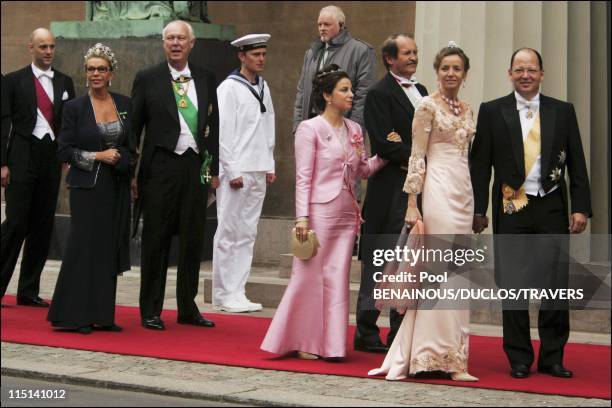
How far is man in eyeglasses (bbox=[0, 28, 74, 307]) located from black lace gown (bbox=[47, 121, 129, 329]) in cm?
139

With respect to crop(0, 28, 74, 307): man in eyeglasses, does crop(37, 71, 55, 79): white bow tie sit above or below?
above

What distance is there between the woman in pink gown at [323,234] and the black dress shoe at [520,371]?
1.08 m

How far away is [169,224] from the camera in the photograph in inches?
435

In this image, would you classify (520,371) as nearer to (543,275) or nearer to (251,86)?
(543,275)

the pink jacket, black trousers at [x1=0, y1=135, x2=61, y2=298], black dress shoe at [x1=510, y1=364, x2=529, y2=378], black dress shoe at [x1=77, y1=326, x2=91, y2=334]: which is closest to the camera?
black dress shoe at [x1=510, y1=364, x2=529, y2=378]

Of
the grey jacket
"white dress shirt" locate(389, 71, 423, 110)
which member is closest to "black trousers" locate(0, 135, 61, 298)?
the grey jacket

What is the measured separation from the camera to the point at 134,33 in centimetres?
1538

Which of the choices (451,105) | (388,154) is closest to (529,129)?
(451,105)

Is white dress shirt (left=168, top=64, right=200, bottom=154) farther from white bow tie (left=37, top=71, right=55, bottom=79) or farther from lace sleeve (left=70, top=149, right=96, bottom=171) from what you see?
white bow tie (left=37, top=71, right=55, bottom=79)

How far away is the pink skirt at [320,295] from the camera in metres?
9.25

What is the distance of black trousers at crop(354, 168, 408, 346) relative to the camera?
A: 9578 mm

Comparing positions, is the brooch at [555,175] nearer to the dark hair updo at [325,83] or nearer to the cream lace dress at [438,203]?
the cream lace dress at [438,203]

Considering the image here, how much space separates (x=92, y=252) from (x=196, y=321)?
0.91 meters

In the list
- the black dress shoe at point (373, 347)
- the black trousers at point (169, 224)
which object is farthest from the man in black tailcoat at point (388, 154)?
the black trousers at point (169, 224)
